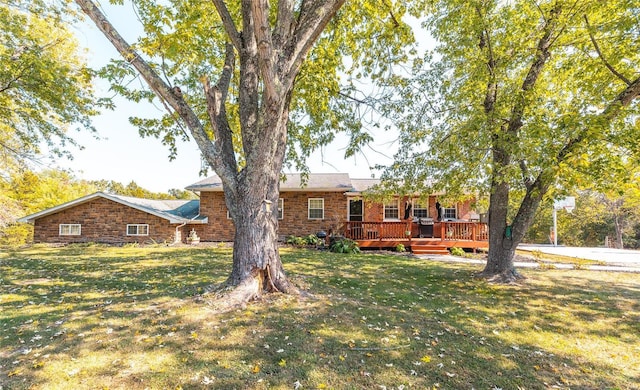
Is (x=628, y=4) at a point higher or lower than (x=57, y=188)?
higher

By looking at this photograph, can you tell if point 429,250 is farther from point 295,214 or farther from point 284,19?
point 284,19

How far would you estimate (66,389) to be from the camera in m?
2.51

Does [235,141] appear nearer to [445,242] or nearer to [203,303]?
[203,303]

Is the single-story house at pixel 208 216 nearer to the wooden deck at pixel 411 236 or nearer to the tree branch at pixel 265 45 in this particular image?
the wooden deck at pixel 411 236

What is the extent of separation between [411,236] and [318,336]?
11.3 metres

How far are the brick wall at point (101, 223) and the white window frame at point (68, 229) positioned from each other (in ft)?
0.38

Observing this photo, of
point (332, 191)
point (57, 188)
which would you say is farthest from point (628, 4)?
point (57, 188)

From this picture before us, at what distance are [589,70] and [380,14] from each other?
479 cm

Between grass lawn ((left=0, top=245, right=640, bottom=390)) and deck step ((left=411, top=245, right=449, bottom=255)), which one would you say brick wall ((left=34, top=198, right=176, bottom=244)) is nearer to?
grass lawn ((left=0, top=245, right=640, bottom=390))

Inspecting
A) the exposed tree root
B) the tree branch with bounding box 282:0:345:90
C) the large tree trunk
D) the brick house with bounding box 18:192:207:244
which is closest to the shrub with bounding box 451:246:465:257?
the large tree trunk

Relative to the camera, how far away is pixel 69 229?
1567 cm

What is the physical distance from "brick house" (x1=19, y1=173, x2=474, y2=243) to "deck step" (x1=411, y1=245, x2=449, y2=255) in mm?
2647

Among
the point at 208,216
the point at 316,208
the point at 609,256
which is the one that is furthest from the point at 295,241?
the point at 609,256

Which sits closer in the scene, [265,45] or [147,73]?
[265,45]
